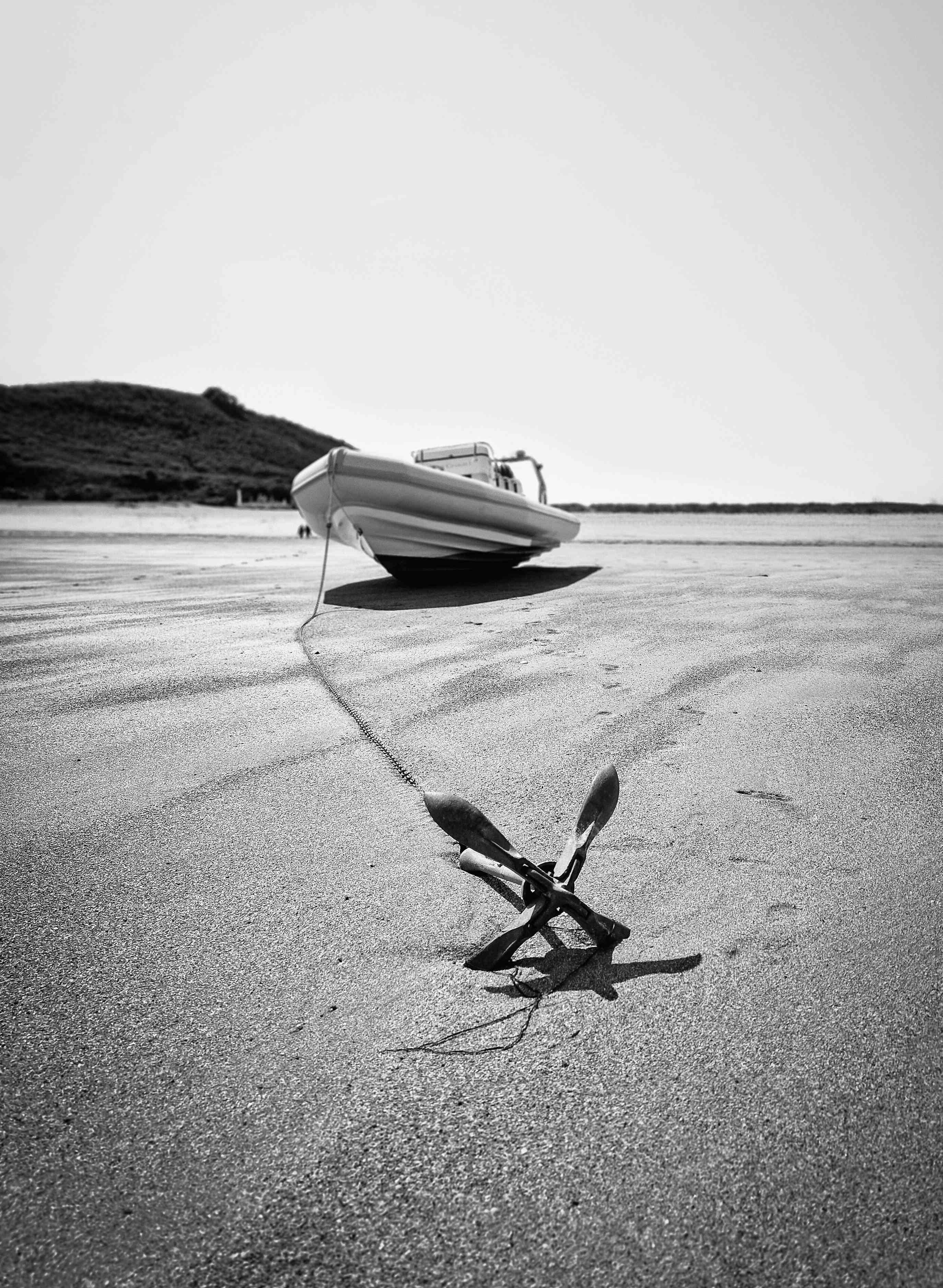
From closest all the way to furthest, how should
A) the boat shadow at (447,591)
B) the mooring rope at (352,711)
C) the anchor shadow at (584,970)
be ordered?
the anchor shadow at (584,970) → the mooring rope at (352,711) → the boat shadow at (447,591)

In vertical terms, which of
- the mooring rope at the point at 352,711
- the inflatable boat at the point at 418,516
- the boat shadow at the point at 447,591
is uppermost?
the inflatable boat at the point at 418,516

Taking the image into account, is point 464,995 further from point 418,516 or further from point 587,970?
point 418,516

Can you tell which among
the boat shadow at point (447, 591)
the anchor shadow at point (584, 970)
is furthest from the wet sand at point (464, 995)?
the boat shadow at point (447, 591)

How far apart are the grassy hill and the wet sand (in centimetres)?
3608

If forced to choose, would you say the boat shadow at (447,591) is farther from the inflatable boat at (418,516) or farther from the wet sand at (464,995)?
the wet sand at (464,995)

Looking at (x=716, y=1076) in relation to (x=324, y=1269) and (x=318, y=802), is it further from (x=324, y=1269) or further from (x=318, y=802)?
(x=318, y=802)

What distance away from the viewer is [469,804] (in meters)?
1.75

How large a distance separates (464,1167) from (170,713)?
264cm

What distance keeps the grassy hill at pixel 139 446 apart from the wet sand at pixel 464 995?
36.1 meters

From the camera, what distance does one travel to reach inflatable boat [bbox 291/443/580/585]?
7312mm

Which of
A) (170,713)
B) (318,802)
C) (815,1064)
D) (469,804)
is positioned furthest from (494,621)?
(815,1064)

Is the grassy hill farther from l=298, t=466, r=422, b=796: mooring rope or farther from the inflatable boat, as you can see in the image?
l=298, t=466, r=422, b=796: mooring rope

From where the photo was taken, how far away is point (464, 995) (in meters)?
1.49

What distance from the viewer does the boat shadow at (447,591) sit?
660 centimetres
